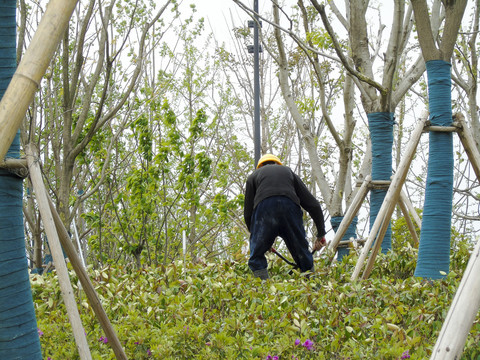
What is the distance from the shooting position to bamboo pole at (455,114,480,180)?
5242mm

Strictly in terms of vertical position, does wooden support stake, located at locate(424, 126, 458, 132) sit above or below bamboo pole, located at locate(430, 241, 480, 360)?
above

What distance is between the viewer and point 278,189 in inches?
254

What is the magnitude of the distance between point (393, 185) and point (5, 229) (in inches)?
145

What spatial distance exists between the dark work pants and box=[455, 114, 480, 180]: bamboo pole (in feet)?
6.40

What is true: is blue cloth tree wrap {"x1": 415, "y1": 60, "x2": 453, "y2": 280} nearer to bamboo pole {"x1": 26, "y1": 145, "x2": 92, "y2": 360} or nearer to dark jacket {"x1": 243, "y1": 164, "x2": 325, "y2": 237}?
dark jacket {"x1": 243, "y1": 164, "x2": 325, "y2": 237}

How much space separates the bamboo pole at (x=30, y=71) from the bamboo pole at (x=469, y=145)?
4.11 metres

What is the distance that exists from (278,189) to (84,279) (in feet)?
12.4

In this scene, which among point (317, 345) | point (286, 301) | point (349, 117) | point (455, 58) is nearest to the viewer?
point (317, 345)

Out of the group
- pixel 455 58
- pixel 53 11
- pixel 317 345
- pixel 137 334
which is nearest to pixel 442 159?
pixel 317 345

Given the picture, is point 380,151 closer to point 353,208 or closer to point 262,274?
point 353,208

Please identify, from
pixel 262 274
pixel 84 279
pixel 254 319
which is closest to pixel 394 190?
pixel 262 274

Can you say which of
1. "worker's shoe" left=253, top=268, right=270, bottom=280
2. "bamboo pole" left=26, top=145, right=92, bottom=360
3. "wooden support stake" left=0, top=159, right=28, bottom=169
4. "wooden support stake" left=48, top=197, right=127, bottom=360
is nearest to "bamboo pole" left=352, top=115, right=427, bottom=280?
"worker's shoe" left=253, top=268, right=270, bottom=280

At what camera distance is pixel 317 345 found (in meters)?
3.47

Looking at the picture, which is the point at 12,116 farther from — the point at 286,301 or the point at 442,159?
the point at 442,159
